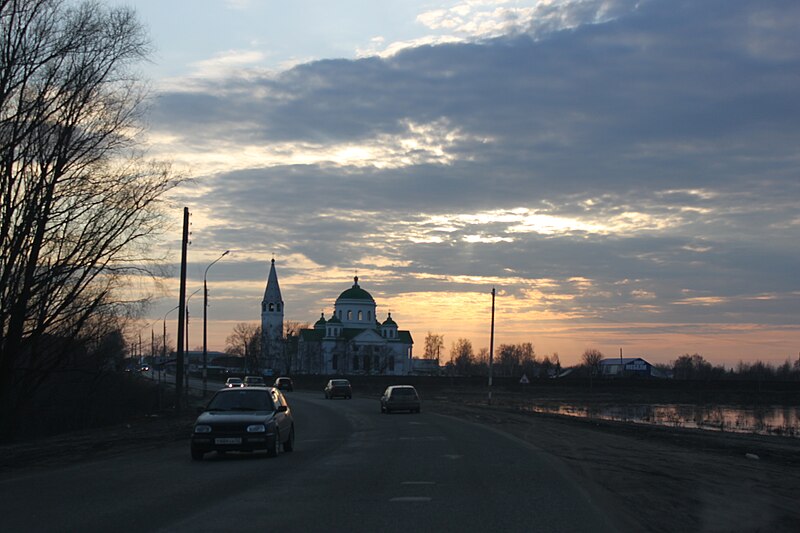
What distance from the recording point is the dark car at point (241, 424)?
60.6 feet

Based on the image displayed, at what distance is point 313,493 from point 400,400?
95.6 feet

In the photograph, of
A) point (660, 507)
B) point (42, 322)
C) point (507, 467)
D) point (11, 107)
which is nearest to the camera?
point (660, 507)

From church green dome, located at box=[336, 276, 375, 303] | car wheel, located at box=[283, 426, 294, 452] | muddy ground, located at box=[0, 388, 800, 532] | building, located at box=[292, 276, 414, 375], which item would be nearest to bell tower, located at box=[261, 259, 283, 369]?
building, located at box=[292, 276, 414, 375]

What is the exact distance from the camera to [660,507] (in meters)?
12.0

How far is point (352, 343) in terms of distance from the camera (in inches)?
5748

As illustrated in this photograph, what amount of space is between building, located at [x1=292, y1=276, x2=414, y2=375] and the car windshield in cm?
12343

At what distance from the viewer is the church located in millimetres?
142625

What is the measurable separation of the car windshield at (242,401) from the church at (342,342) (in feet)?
387

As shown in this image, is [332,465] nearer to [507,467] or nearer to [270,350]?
[507,467]

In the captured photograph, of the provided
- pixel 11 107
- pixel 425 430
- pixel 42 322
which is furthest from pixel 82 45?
pixel 425 430

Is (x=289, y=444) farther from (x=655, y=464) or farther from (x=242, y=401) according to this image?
(x=655, y=464)

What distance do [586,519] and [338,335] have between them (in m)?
141

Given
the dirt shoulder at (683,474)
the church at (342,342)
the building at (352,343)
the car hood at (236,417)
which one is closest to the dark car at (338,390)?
the dirt shoulder at (683,474)

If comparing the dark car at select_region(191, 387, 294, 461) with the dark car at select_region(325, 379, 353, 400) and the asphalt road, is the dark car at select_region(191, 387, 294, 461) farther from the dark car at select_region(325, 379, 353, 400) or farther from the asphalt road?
the dark car at select_region(325, 379, 353, 400)
